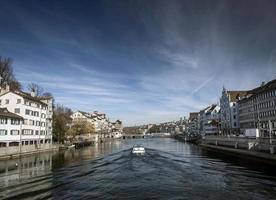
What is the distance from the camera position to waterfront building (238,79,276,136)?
103 m

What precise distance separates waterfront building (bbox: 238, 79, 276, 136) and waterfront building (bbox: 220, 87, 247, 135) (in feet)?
24.2

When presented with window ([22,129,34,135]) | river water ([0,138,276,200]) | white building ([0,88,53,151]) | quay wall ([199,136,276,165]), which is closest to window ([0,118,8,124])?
white building ([0,88,53,151])

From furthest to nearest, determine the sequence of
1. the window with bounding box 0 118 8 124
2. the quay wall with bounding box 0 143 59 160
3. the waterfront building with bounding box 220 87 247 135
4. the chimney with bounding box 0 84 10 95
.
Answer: the waterfront building with bounding box 220 87 247 135
the chimney with bounding box 0 84 10 95
the window with bounding box 0 118 8 124
the quay wall with bounding box 0 143 59 160

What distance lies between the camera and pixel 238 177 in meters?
41.0

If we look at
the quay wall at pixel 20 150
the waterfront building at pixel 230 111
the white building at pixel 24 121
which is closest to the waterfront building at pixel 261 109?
the waterfront building at pixel 230 111

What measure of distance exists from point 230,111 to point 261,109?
32.9 metres

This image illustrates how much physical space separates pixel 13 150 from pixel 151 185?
4999 centimetres

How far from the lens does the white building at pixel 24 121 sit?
79.1 metres

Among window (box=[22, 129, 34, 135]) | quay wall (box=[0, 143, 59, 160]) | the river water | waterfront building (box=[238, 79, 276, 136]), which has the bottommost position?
the river water

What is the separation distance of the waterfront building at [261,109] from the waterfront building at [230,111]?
7.38 meters

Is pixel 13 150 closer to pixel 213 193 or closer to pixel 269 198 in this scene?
pixel 213 193

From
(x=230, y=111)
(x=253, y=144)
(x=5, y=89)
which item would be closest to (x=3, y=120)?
(x=5, y=89)

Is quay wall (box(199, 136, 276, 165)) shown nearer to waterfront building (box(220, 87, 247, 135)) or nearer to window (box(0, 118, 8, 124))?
waterfront building (box(220, 87, 247, 135))

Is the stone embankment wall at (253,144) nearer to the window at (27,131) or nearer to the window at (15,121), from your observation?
the window at (27,131)
